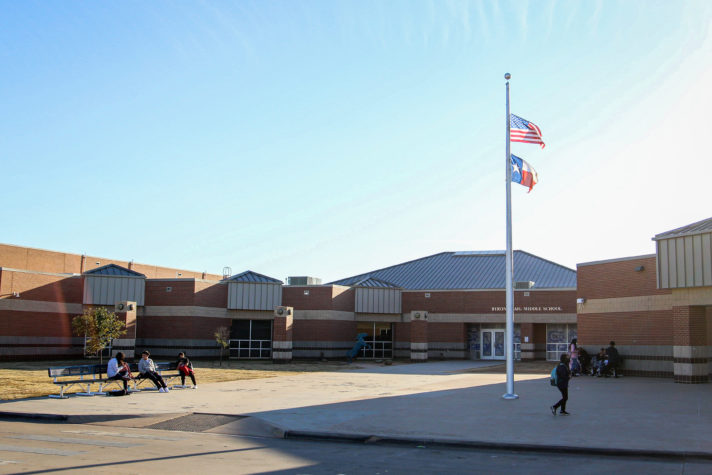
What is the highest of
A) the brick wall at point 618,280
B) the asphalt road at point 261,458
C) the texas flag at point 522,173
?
the texas flag at point 522,173

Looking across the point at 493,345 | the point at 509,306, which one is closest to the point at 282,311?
the point at 493,345

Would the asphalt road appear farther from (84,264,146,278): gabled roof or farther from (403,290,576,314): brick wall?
(403,290,576,314): brick wall

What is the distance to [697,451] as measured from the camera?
11.4 m

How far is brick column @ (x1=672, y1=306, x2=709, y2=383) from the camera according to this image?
2356 centimetres

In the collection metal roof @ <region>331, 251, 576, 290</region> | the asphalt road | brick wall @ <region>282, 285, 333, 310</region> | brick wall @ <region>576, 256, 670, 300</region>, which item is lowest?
the asphalt road

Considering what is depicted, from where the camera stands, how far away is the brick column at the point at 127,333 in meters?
36.8

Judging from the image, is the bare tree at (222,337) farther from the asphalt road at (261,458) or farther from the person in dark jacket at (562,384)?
the person in dark jacket at (562,384)

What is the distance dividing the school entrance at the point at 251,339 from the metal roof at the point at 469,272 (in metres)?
9.59

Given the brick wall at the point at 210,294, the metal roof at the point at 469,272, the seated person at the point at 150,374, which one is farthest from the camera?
the metal roof at the point at 469,272

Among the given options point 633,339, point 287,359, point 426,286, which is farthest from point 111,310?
point 633,339

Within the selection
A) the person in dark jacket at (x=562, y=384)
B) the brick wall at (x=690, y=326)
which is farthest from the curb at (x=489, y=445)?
the brick wall at (x=690, y=326)

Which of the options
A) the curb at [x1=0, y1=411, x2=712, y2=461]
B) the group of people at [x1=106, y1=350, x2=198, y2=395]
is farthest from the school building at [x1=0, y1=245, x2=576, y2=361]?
the curb at [x1=0, y1=411, x2=712, y2=461]

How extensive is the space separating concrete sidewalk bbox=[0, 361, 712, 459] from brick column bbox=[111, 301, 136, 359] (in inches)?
559

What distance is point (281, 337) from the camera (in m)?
38.2
